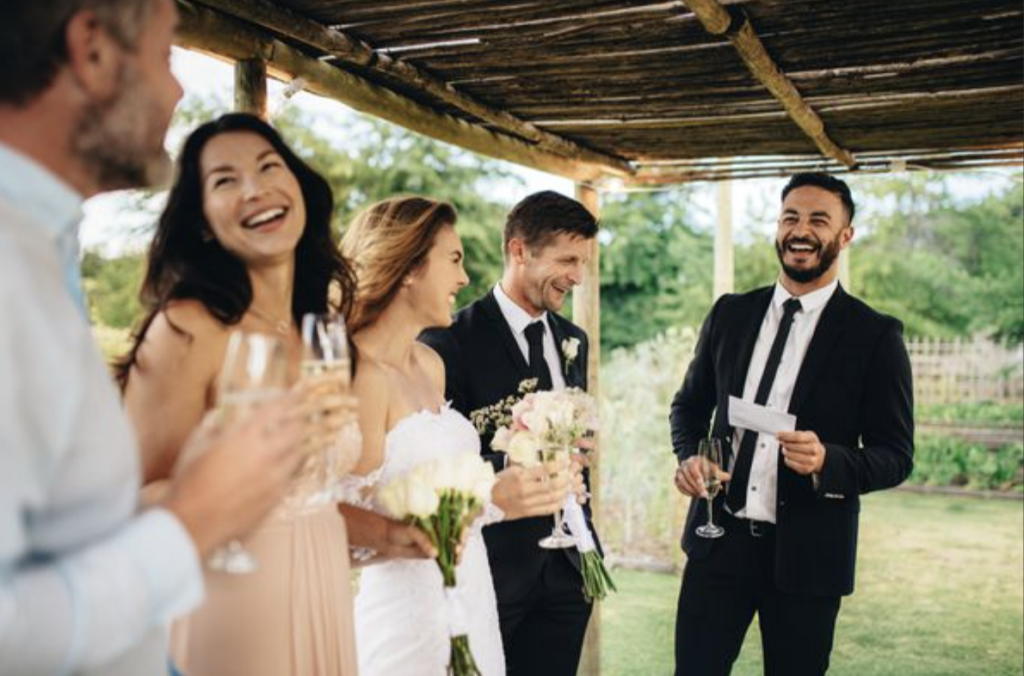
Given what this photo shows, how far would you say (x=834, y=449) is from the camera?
379cm

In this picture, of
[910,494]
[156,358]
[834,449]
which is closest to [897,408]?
[834,449]

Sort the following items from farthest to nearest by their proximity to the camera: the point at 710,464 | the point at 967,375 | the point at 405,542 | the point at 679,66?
1. the point at 967,375
2. the point at 679,66
3. the point at 710,464
4. the point at 405,542

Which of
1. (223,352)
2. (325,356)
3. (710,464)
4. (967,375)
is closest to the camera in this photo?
(325,356)

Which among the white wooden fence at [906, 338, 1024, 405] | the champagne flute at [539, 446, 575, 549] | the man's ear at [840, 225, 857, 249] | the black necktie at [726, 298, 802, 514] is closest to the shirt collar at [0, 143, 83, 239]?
the champagne flute at [539, 446, 575, 549]

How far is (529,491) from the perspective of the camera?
9.53 ft

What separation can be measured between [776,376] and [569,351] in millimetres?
893

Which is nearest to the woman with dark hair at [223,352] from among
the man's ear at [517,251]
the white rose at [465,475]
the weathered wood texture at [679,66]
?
the white rose at [465,475]

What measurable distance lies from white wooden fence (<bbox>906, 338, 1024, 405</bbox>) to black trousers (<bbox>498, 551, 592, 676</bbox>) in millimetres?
13646

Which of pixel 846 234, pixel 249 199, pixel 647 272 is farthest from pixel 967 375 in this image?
pixel 249 199

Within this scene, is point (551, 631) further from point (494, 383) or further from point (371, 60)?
point (371, 60)

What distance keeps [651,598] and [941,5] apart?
5.92m

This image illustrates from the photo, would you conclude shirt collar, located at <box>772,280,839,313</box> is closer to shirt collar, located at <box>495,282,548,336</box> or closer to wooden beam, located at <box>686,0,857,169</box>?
wooden beam, located at <box>686,0,857,169</box>

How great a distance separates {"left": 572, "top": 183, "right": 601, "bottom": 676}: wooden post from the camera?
5816 millimetres

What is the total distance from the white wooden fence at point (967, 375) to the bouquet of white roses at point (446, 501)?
50.6 feet
